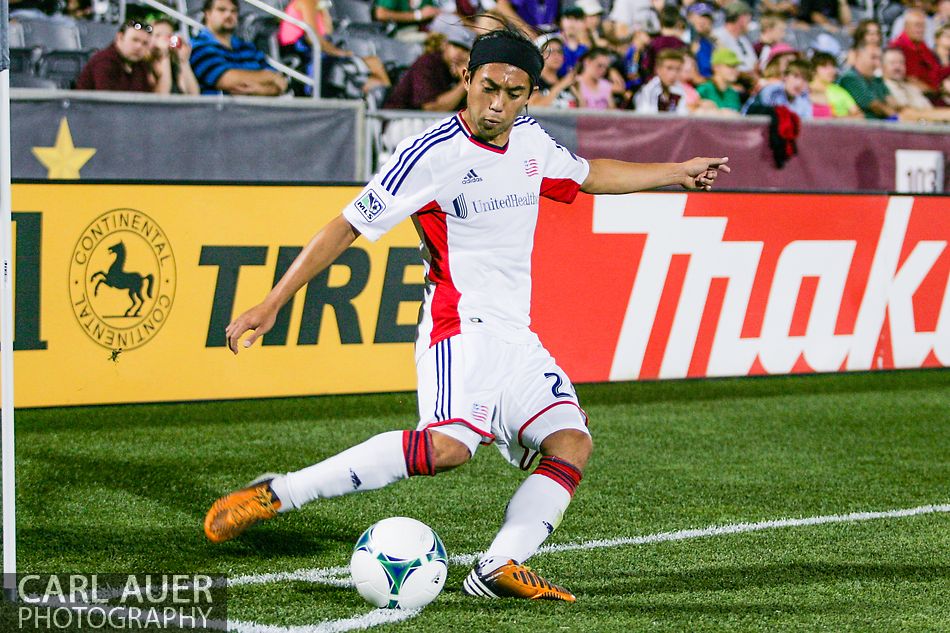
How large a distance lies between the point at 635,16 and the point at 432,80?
4.57m

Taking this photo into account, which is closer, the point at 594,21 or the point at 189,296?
the point at 189,296

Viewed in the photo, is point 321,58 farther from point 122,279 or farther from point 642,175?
point 642,175

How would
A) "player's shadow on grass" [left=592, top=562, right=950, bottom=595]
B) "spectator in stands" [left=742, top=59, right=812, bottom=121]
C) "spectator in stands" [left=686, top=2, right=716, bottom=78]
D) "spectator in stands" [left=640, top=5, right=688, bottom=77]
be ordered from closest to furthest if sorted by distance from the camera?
"player's shadow on grass" [left=592, top=562, right=950, bottom=595] → "spectator in stands" [left=742, top=59, right=812, bottom=121] → "spectator in stands" [left=640, top=5, right=688, bottom=77] → "spectator in stands" [left=686, top=2, right=716, bottom=78]

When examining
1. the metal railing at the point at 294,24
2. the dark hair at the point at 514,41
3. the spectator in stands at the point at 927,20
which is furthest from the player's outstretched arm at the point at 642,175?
the spectator in stands at the point at 927,20

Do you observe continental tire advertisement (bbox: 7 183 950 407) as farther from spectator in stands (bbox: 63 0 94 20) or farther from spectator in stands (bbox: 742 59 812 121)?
spectator in stands (bbox: 63 0 94 20)

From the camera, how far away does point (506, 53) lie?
459 centimetres

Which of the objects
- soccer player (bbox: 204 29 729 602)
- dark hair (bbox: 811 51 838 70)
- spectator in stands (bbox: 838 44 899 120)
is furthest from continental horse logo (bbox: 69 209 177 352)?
spectator in stands (bbox: 838 44 899 120)

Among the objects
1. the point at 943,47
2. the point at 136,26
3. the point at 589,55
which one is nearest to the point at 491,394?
the point at 136,26

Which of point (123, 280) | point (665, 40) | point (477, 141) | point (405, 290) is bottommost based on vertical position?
point (405, 290)

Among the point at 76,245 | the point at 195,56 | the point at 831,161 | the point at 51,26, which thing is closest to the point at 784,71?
the point at 831,161

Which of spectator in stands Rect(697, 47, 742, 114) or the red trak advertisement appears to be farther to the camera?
spectator in stands Rect(697, 47, 742, 114)

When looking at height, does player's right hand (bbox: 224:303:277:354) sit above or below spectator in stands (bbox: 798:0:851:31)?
above

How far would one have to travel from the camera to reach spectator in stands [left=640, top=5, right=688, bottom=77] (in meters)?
13.8

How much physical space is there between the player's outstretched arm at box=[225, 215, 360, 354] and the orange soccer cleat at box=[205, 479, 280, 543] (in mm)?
508
